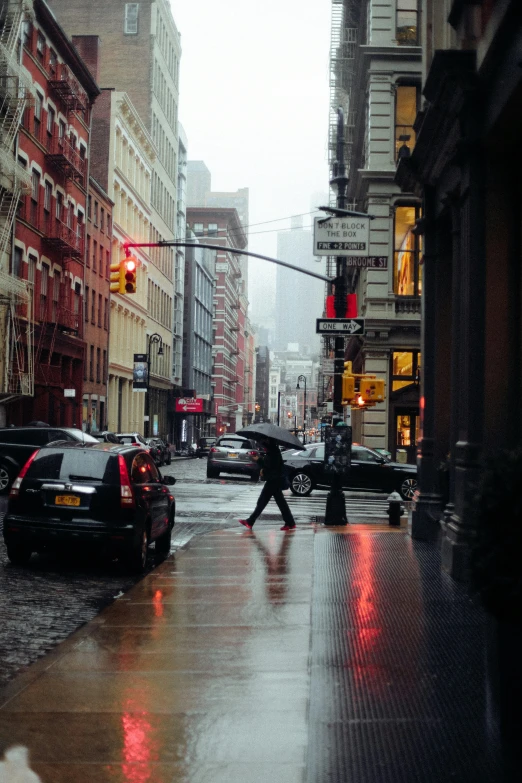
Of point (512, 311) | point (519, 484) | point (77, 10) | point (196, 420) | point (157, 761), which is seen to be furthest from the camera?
point (196, 420)

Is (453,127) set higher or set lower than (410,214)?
lower

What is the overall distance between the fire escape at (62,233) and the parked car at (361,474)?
18.9 m

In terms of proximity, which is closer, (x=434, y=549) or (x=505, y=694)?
(x=505, y=694)

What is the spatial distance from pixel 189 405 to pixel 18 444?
64.0m

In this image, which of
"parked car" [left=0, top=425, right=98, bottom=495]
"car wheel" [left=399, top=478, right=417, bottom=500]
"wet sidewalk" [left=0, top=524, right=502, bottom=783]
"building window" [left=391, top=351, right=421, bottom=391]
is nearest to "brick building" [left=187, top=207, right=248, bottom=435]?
"building window" [left=391, top=351, right=421, bottom=391]

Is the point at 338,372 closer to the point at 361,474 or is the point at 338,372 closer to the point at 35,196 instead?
the point at 361,474

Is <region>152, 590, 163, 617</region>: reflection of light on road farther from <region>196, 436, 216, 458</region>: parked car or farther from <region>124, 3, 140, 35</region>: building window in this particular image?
<region>124, 3, 140, 35</region>: building window

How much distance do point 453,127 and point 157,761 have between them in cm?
964

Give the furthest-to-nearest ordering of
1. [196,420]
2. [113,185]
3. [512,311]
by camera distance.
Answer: [196,420]
[113,185]
[512,311]

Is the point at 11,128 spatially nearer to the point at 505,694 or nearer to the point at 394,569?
the point at 394,569

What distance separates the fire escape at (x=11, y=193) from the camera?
38812mm

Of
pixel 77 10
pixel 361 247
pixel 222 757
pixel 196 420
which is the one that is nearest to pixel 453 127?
pixel 361 247

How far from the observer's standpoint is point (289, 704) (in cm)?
609

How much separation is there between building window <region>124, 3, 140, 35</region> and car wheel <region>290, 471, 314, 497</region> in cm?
5924
